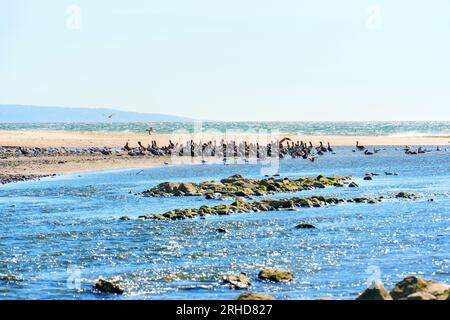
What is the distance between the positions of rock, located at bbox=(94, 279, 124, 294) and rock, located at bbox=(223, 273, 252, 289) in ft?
11.0

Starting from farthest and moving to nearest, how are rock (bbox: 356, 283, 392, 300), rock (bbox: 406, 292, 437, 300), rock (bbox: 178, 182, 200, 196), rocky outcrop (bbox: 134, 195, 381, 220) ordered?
rock (bbox: 178, 182, 200, 196)
rocky outcrop (bbox: 134, 195, 381, 220)
rock (bbox: 356, 283, 392, 300)
rock (bbox: 406, 292, 437, 300)

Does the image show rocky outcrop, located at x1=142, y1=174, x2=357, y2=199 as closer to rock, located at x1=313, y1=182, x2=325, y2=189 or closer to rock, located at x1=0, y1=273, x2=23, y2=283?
rock, located at x1=313, y1=182, x2=325, y2=189

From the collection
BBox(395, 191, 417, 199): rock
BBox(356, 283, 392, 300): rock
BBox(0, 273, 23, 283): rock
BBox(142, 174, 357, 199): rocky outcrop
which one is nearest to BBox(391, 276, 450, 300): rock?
BBox(356, 283, 392, 300): rock

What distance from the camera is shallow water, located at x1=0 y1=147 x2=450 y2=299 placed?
24.2m

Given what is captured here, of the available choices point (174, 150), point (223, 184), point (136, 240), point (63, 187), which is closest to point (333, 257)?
point (136, 240)

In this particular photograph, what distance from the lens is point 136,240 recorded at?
33.0 m

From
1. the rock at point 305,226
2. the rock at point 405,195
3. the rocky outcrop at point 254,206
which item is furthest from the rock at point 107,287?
the rock at point 405,195

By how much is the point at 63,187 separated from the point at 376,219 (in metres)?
26.9

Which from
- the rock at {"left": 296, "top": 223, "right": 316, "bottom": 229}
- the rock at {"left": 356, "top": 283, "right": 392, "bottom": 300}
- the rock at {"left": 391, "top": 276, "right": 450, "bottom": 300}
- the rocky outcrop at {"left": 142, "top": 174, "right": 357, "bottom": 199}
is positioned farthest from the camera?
the rocky outcrop at {"left": 142, "top": 174, "right": 357, "bottom": 199}

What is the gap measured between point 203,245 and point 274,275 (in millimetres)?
7312

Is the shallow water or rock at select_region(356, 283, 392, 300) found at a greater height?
rock at select_region(356, 283, 392, 300)

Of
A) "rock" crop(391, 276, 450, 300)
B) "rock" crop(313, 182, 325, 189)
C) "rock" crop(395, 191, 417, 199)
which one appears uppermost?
"rock" crop(391, 276, 450, 300)
